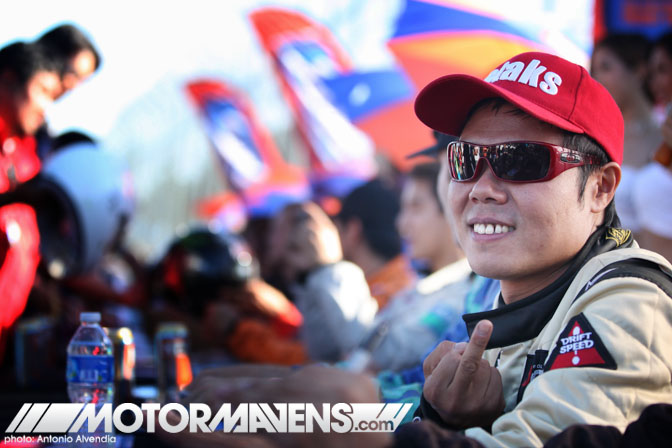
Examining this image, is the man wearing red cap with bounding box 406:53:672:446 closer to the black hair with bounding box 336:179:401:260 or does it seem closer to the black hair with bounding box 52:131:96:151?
the black hair with bounding box 52:131:96:151

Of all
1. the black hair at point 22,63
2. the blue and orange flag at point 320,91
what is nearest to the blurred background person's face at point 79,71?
the black hair at point 22,63

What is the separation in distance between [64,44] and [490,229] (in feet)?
7.63

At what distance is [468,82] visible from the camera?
139cm

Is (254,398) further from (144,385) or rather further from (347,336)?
(347,336)

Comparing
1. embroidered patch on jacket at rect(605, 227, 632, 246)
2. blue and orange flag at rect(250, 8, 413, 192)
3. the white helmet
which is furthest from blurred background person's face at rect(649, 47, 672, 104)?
blue and orange flag at rect(250, 8, 413, 192)

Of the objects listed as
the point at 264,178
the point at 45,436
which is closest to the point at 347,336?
the point at 45,436

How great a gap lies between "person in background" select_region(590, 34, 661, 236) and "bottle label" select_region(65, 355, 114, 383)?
1.61 meters

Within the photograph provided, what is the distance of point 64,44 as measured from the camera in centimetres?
305

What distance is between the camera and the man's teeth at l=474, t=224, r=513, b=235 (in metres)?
1.36

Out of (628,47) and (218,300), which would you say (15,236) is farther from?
(628,47)

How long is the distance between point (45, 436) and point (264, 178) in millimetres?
10689

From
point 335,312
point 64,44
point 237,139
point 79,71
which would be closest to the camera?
point 64,44

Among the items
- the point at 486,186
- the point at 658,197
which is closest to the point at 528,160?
the point at 486,186

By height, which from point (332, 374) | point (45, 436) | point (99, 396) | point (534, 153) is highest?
point (534, 153)
